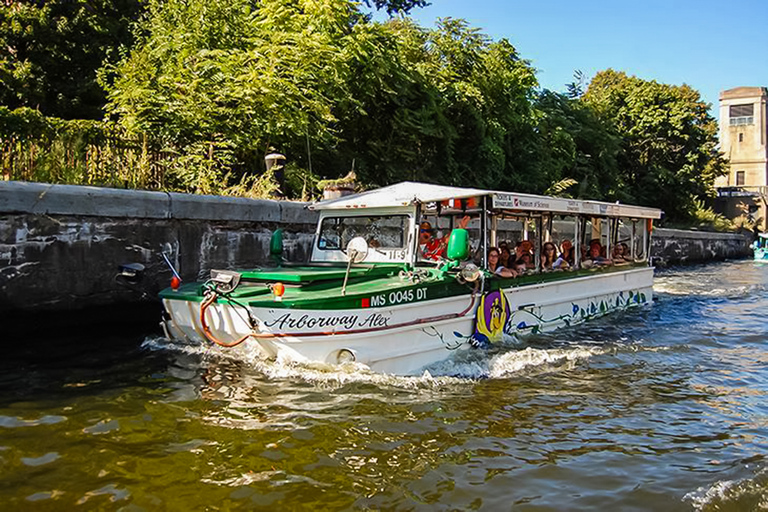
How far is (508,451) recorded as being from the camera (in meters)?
4.38

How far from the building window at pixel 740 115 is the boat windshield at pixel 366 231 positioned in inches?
2186

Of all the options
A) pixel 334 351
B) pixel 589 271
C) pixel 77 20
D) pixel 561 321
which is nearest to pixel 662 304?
pixel 589 271

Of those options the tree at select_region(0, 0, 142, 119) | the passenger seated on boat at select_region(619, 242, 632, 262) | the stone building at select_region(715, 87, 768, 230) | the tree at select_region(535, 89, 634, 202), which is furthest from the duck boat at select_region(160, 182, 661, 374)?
the stone building at select_region(715, 87, 768, 230)

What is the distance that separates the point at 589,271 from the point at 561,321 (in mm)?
1071

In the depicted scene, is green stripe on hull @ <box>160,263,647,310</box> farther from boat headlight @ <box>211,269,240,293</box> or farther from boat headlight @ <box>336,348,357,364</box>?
boat headlight @ <box>336,348,357,364</box>

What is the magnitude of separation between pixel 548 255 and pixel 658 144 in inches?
1026

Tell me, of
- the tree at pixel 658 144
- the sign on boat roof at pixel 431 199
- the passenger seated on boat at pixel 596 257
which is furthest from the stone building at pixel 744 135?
the sign on boat roof at pixel 431 199

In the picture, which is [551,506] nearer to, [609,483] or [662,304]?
[609,483]

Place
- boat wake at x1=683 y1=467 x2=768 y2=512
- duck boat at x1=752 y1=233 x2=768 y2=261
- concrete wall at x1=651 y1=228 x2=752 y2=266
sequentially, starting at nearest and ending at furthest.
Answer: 1. boat wake at x1=683 y1=467 x2=768 y2=512
2. concrete wall at x1=651 y1=228 x2=752 y2=266
3. duck boat at x1=752 y1=233 x2=768 y2=261

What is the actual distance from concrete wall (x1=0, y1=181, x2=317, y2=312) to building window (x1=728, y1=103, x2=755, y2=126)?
54768mm

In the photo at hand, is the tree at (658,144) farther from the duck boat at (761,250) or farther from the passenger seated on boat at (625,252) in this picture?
the passenger seated on boat at (625,252)

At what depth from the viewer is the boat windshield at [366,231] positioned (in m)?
6.83

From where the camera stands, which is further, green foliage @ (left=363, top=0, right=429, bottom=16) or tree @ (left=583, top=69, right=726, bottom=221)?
tree @ (left=583, top=69, right=726, bottom=221)

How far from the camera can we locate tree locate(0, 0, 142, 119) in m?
16.1
